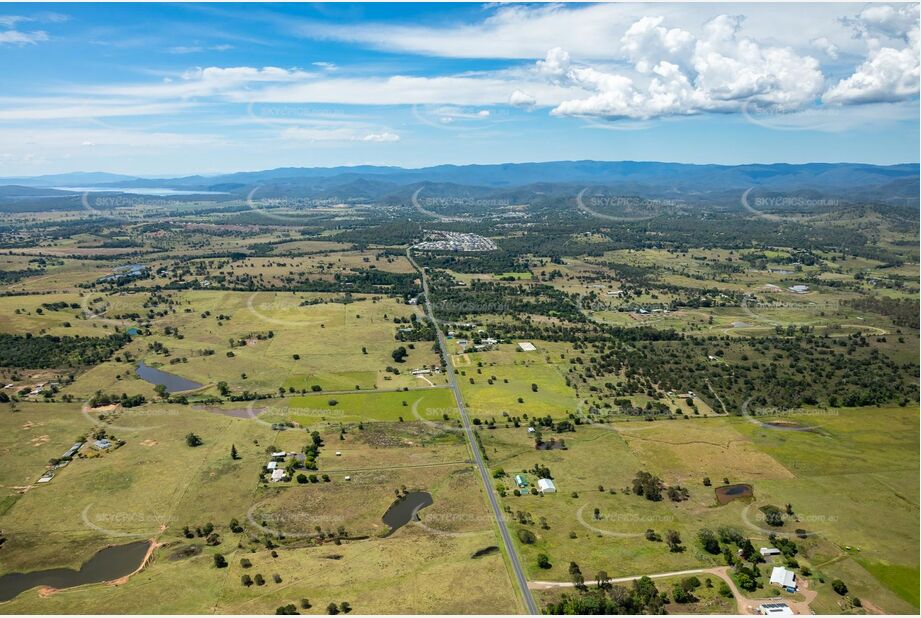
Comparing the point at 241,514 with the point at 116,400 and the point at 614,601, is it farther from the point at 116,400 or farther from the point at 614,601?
the point at 116,400

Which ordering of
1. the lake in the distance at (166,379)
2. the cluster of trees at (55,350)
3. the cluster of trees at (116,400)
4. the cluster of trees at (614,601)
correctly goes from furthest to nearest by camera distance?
the cluster of trees at (55,350), the lake in the distance at (166,379), the cluster of trees at (116,400), the cluster of trees at (614,601)

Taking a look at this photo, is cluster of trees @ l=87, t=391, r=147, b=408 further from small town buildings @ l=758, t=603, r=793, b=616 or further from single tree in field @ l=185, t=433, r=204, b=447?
small town buildings @ l=758, t=603, r=793, b=616

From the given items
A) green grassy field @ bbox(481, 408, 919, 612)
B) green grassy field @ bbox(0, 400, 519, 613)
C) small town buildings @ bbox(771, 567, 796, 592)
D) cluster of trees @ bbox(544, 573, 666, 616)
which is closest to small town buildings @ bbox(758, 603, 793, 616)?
green grassy field @ bbox(481, 408, 919, 612)

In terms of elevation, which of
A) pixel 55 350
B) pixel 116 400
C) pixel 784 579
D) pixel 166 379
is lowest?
pixel 784 579

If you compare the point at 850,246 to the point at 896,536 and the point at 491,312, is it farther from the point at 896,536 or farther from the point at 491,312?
the point at 896,536

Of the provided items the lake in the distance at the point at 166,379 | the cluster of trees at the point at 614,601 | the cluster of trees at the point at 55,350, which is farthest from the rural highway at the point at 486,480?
the cluster of trees at the point at 55,350

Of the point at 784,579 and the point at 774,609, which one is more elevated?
the point at 784,579

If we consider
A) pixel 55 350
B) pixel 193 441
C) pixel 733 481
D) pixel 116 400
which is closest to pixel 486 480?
pixel 733 481

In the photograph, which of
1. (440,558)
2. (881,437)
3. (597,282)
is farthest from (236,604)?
(597,282)

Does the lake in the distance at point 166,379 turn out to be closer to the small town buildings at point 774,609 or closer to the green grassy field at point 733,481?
the green grassy field at point 733,481
